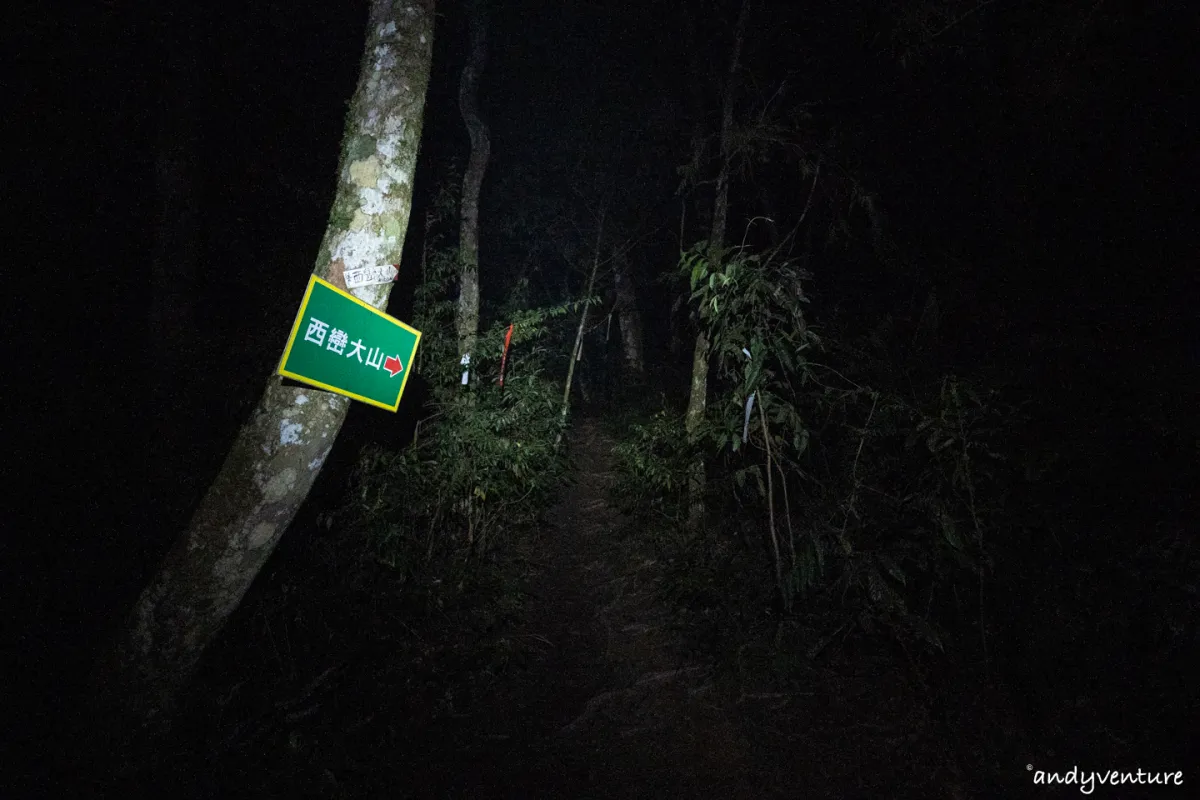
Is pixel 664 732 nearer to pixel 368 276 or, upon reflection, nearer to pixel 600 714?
pixel 600 714

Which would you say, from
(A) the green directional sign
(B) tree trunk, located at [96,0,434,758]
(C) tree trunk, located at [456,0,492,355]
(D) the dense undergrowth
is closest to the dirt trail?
(D) the dense undergrowth

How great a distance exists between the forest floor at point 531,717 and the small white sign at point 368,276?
8.46 ft

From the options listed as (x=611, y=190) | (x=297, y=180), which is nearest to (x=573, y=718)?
(x=297, y=180)

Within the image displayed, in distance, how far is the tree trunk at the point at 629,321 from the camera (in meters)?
15.0

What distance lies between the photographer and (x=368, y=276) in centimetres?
309

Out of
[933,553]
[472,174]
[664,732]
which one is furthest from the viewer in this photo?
[472,174]

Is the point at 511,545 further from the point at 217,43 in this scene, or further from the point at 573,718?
the point at 217,43

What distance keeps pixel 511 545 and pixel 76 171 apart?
315 inches

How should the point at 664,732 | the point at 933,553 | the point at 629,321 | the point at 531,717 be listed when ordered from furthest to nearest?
the point at 629,321 < the point at 933,553 < the point at 531,717 < the point at 664,732

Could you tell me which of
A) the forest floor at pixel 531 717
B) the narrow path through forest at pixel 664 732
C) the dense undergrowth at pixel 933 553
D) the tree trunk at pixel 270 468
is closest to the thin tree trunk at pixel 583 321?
the dense undergrowth at pixel 933 553

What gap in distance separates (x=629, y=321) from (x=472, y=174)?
8652mm

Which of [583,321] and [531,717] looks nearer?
[531,717]

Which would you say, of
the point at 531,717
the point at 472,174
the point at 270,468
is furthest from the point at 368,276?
the point at 472,174

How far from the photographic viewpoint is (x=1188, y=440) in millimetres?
3717
